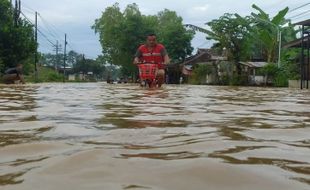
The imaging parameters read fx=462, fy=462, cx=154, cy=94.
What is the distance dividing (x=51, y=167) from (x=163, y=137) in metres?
0.85

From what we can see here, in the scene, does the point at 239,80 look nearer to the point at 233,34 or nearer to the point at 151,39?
the point at 233,34

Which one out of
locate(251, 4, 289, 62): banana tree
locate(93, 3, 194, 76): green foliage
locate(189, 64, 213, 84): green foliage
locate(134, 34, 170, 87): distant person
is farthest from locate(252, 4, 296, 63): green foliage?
locate(134, 34, 170, 87): distant person

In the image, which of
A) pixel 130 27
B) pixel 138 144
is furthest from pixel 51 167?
pixel 130 27

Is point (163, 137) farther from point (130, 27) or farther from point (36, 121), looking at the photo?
point (130, 27)

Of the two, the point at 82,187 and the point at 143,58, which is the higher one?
the point at 143,58

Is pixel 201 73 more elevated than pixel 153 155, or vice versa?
pixel 201 73

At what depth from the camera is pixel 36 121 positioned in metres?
3.14

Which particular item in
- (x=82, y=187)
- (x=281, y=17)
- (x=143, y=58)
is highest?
(x=281, y=17)

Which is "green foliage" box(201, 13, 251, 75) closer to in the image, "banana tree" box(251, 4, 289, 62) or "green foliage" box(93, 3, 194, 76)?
"banana tree" box(251, 4, 289, 62)

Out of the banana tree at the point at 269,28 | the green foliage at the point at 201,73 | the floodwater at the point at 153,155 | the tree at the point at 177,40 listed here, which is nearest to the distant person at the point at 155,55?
the floodwater at the point at 153,155

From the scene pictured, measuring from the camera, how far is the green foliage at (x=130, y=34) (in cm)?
4788

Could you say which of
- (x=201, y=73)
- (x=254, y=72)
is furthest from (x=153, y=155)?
(x=201, y=73)

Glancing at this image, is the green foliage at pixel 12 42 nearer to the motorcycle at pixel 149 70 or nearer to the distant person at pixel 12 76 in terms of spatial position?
the distant person at pixel 12 76

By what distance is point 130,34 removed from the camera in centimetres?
4769
